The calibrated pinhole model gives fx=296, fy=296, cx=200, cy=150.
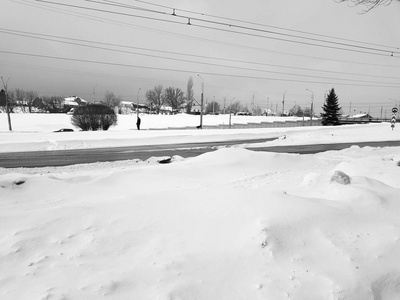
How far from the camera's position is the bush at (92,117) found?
38719mm

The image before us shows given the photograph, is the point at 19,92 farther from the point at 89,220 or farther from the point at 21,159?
the point at 89,220

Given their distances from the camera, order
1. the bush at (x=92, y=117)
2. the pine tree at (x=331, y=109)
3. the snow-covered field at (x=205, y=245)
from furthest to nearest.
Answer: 1. the pine tree at (x=331, y=109)
2. the bush at (x=92, y=117)
3. the snow-covered field at (x=205, y=245)

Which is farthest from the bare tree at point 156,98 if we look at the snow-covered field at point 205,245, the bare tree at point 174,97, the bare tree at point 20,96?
the snow-covered field at point 205,245

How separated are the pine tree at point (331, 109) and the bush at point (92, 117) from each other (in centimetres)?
4488

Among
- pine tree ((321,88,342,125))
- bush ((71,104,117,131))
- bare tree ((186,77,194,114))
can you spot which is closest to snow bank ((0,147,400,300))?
bush ((71,104,117,131))

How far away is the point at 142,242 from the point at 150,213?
2.19 ft

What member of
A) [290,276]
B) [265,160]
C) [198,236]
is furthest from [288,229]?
[265,160]

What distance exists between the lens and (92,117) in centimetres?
3900

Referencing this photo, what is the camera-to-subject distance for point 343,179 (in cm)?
536

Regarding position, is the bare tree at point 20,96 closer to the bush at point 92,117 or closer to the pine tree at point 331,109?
the bush at point 92,117

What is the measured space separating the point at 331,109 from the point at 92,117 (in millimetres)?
48332

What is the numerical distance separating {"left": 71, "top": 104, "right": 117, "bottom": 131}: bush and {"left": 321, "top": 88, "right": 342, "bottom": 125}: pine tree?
44.9 m

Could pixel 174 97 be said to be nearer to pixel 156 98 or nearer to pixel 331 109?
pixel 156 98

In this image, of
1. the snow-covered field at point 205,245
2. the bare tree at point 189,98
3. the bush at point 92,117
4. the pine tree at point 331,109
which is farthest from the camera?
the bare tree at point 189,98
